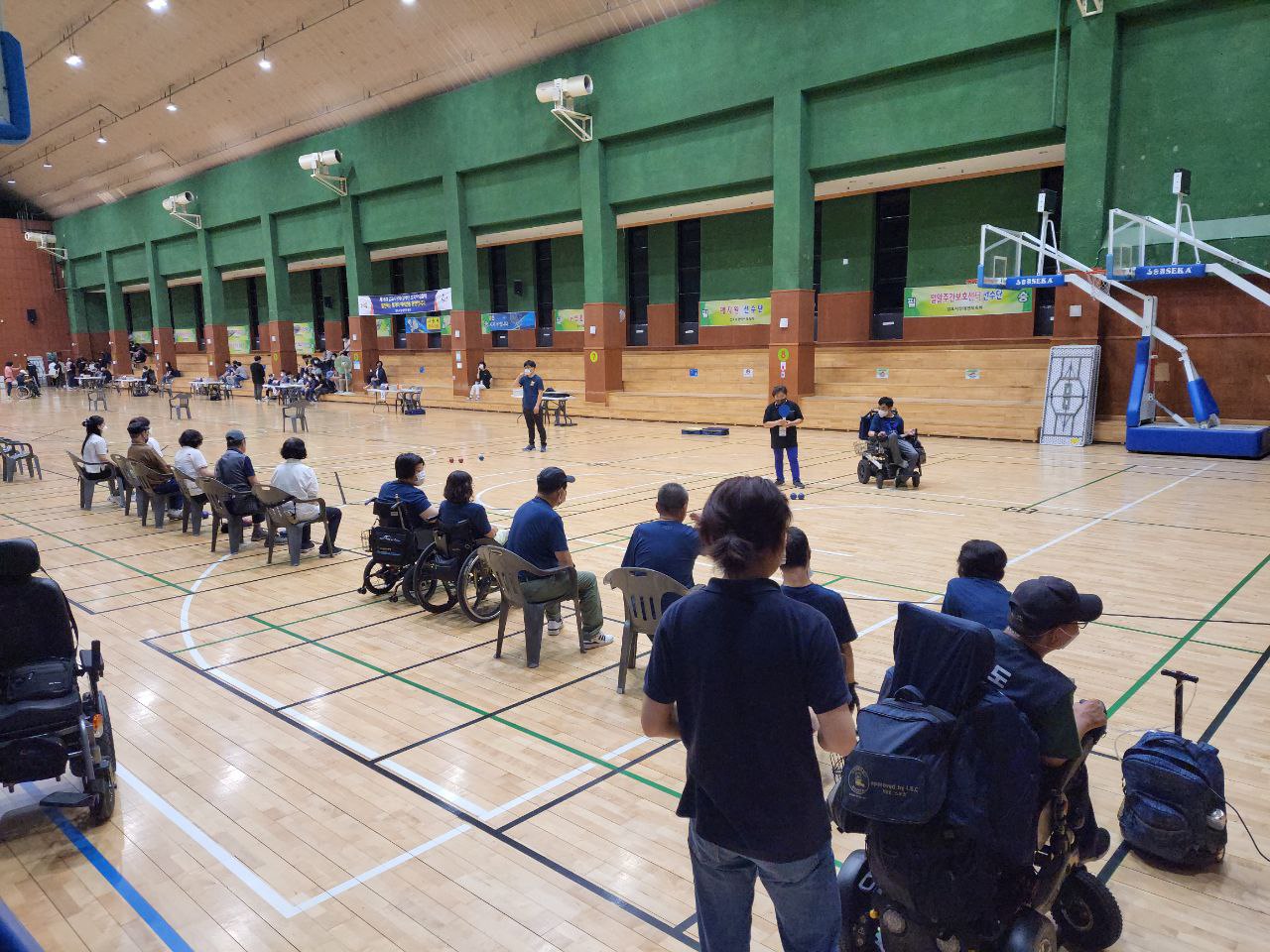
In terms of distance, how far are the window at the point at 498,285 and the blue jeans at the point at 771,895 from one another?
103ft

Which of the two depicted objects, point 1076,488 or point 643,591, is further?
point 1076,488

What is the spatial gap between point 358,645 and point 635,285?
23.8 m

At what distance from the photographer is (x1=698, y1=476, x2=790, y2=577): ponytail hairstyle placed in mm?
2074

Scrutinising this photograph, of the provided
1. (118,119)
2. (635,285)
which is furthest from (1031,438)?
(118,119)

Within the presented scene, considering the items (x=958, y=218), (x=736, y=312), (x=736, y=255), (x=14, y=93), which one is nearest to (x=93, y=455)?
(x=14, y=93)

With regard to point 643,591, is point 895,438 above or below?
above

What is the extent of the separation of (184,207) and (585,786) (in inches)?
1676

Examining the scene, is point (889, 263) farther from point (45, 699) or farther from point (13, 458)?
point (45, 699)

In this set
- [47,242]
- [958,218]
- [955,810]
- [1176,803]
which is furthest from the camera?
[47,242]

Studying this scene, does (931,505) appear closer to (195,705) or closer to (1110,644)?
(1110,644)

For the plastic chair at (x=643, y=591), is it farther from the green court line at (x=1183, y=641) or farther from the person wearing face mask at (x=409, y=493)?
the green court line at (x=1183, y=641)

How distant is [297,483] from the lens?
9031mm

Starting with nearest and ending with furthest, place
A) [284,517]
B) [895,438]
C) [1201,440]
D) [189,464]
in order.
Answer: [284,517], [189,464], [895,438], [1201,440]

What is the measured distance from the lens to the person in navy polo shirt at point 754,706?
2.06 m
